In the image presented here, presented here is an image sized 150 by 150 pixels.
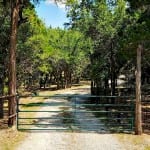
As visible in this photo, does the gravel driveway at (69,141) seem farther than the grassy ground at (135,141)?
No

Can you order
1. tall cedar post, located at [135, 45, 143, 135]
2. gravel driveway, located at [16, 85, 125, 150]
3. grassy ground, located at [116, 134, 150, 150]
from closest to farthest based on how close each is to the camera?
gravel driveway, located at [16, 85, 125, 150] < grassy ground, located at [116, 134, 150, 150] < tall cedar post, located at [135, 45, 143, 135]

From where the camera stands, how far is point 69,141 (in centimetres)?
1594

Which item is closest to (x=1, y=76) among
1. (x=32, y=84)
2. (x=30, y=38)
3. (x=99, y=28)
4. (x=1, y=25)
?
(x=1, y=25)

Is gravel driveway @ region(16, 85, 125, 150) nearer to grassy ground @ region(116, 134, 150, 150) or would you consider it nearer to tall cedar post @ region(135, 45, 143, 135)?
grassy ground @ region(116, 134, 150, 150)

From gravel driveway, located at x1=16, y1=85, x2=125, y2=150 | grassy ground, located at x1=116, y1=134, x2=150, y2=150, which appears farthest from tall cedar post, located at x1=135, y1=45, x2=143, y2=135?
gravel driveway, located at x1=16, y1=85, x2=125, y2=150

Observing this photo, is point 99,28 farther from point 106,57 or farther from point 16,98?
point 16,98

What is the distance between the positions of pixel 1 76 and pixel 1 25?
3655 mm

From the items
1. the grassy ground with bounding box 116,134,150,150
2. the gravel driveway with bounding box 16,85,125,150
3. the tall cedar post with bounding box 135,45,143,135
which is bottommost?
the grassy ground with bounding box 116,134,150,150

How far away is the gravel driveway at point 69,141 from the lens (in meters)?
14.8

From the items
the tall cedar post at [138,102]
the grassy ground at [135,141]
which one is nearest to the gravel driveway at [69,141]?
the grassy ground at [135,141]

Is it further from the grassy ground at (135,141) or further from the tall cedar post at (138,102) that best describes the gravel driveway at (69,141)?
the tall cedar post at (138,102)

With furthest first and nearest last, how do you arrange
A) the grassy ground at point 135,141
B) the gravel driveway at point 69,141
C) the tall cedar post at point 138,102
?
1. the tall cedar post at point 138,102
2. the grassy ground at point 135,141
3. the gravel driveway at point 69,141

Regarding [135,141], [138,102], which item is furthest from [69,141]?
[138,102]

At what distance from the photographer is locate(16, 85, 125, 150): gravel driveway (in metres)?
14.8
